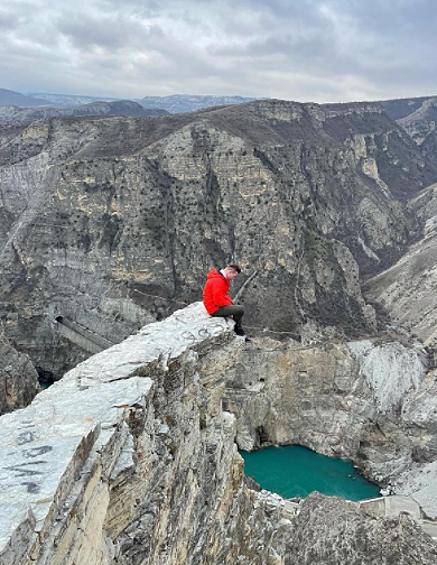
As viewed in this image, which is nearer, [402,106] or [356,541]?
[356,541]

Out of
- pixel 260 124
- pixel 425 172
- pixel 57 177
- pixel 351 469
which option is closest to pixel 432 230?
pixel 260 124

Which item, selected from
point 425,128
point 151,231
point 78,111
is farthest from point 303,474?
point 78,111

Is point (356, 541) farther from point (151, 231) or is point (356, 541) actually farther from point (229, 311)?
point (151, 231)

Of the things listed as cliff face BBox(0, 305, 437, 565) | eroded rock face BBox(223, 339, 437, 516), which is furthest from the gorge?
eroded rock face BBox(223, 339, 437, 516)

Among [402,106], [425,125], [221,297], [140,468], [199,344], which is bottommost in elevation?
[140,468]

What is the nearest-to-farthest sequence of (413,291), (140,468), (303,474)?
1. (140,468)
2. (303,474)
3. (413,291)

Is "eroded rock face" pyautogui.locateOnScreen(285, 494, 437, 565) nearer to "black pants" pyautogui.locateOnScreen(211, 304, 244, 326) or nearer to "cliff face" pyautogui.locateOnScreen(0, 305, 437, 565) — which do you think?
"cliff face" pyautogui.locateOnScreen(0, 305, 437, 565)

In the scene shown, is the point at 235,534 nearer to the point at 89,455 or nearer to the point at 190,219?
the point at 89,455
